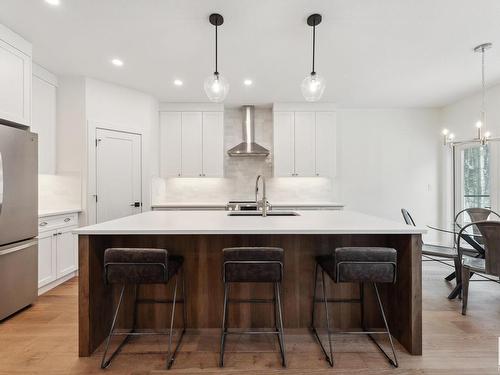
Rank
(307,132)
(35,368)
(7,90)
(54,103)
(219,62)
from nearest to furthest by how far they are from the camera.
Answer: (35,368)
(7,90)
(219,62)
(54,103)
(307,132)

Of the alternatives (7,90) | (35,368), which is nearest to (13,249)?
(35,368)

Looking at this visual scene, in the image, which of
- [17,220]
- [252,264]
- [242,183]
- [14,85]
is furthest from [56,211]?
[242,183]

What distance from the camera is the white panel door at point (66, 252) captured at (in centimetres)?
320

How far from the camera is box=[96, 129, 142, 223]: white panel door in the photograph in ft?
12.2

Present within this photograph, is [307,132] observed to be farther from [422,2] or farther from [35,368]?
[35,368]

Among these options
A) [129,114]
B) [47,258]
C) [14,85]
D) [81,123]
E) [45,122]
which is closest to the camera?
[14,85]

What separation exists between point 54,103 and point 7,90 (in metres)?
1.06

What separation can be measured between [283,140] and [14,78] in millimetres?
3587

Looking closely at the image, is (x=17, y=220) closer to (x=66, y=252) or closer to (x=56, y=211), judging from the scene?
(x=56, y=211)

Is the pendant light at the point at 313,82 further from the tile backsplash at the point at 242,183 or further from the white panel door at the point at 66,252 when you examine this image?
the white panel door at the point at 66,252

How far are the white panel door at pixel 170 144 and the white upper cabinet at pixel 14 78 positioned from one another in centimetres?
207

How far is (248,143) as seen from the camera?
4.76 meters

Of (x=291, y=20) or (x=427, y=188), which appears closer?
(x=291, y=20)

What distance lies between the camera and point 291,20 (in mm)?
2400
